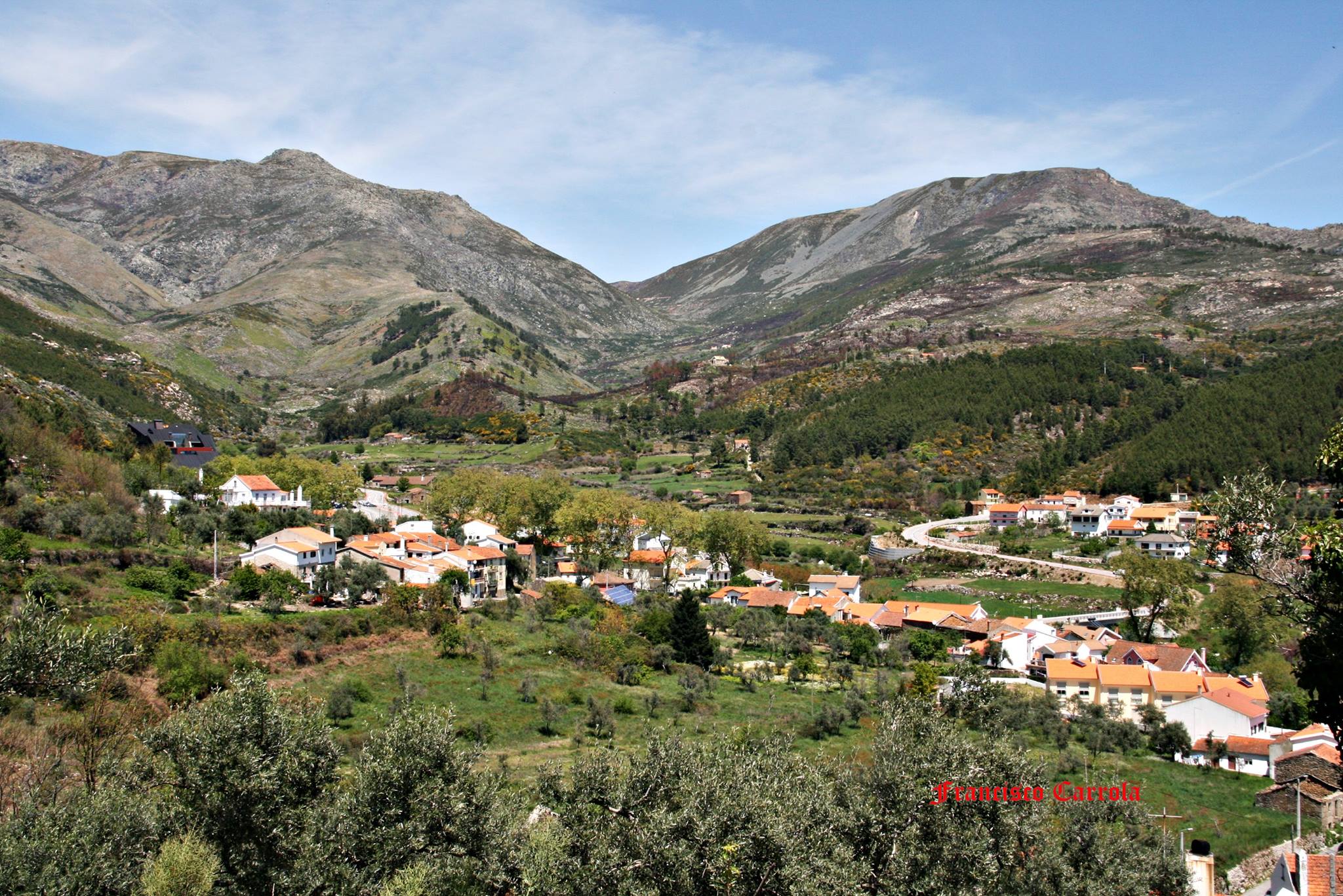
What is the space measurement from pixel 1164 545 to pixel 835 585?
28620mm

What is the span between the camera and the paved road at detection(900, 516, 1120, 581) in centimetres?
6483

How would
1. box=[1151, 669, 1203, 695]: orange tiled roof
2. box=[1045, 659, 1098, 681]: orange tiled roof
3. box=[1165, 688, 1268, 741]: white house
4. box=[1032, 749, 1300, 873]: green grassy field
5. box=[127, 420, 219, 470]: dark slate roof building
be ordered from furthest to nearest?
box=[127, 420, 219, 470]: dark slate roof building
box=[1045, 659, 1098, 681]: orange tiled roof
box=[1151, 669, 1203, 695]: orange tiled roof
box=[1165, 688, 1268, 741]: white house
box=[1032, 749, 1300, 873]: green grassy field

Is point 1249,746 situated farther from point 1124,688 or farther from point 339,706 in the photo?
point 339,706

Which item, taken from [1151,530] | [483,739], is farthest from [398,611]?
[1151,530]

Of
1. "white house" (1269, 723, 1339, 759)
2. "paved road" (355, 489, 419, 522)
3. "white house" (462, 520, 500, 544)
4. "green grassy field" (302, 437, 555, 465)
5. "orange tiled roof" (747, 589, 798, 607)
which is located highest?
"green grassy field" (302, 437, 555, 465)

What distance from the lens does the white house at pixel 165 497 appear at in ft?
162

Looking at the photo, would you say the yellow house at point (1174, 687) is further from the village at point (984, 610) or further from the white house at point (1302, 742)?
the white house at point (1302, 742)

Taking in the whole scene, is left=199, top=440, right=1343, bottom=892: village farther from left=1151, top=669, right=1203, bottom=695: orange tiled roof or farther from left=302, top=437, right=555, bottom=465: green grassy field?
left=302, top=437, right=555, bottom=465: green grassy field

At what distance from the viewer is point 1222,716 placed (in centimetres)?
3550

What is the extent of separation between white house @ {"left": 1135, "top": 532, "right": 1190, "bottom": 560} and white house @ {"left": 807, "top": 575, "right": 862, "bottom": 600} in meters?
23.5

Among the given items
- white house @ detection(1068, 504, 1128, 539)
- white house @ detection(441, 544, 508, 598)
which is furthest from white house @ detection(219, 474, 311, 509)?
white house @ detection(1068, 504, 1128, 539)

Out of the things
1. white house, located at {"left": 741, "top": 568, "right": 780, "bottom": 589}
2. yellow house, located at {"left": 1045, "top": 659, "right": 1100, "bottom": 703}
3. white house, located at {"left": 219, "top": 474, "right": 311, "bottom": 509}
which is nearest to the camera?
yellow house, located at {"left": 1045, "top": 659, "right": 1100, "bottom": 703}

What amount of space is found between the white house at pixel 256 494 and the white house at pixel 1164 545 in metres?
61.5

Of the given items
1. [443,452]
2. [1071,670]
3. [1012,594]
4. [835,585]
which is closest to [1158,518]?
[1012,594]
